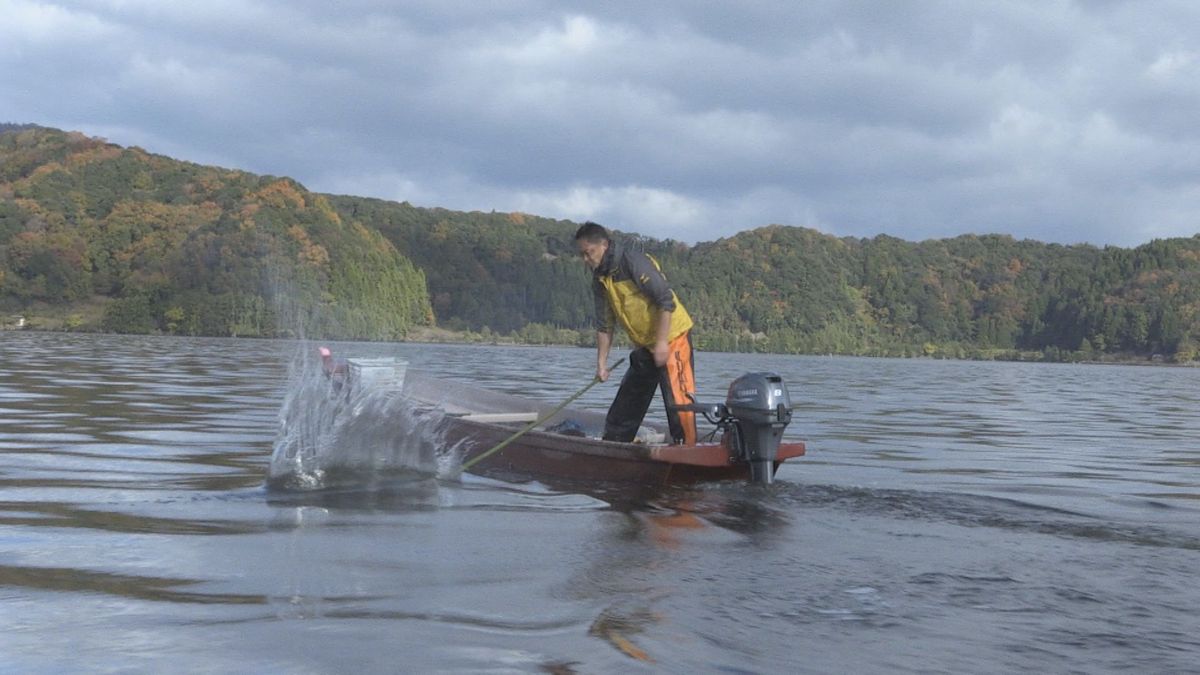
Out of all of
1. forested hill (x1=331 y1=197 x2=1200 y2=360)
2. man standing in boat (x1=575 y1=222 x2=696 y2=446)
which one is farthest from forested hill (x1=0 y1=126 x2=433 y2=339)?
man standing in boat (x1=575 y1=222 x2=696 y2=446)

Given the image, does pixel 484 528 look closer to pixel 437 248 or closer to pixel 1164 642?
pixel 1164 642

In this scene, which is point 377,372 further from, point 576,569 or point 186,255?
point 186,255

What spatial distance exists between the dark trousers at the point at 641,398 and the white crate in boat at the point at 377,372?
349cm

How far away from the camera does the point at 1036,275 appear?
180 m

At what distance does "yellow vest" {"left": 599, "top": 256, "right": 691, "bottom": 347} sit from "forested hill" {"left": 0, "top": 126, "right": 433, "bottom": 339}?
292ft

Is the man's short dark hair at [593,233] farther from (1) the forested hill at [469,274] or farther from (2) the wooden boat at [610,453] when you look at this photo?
(1) the forested hill at [469,274]

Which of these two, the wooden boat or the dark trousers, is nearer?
the wooden boat

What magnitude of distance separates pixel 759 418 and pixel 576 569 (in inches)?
131

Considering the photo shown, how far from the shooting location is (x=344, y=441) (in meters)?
9.73

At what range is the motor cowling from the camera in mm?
9156

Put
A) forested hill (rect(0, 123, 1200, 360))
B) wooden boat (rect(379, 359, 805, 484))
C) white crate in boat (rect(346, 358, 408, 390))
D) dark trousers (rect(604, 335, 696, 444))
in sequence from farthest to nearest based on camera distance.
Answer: forested hill (rect(0, 123, 1200, 360)) < white crate in boat (rect(346, 358, 408, 390)) < dark trousers (rect(604, 335, 696, 444)) < wooden boat (rect(379, 359, 805, 484))

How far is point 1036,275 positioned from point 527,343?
307 ft

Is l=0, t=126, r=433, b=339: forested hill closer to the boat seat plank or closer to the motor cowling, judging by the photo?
the boat seat plank

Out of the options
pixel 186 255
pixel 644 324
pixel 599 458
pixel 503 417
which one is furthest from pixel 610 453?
pixel 186 255
